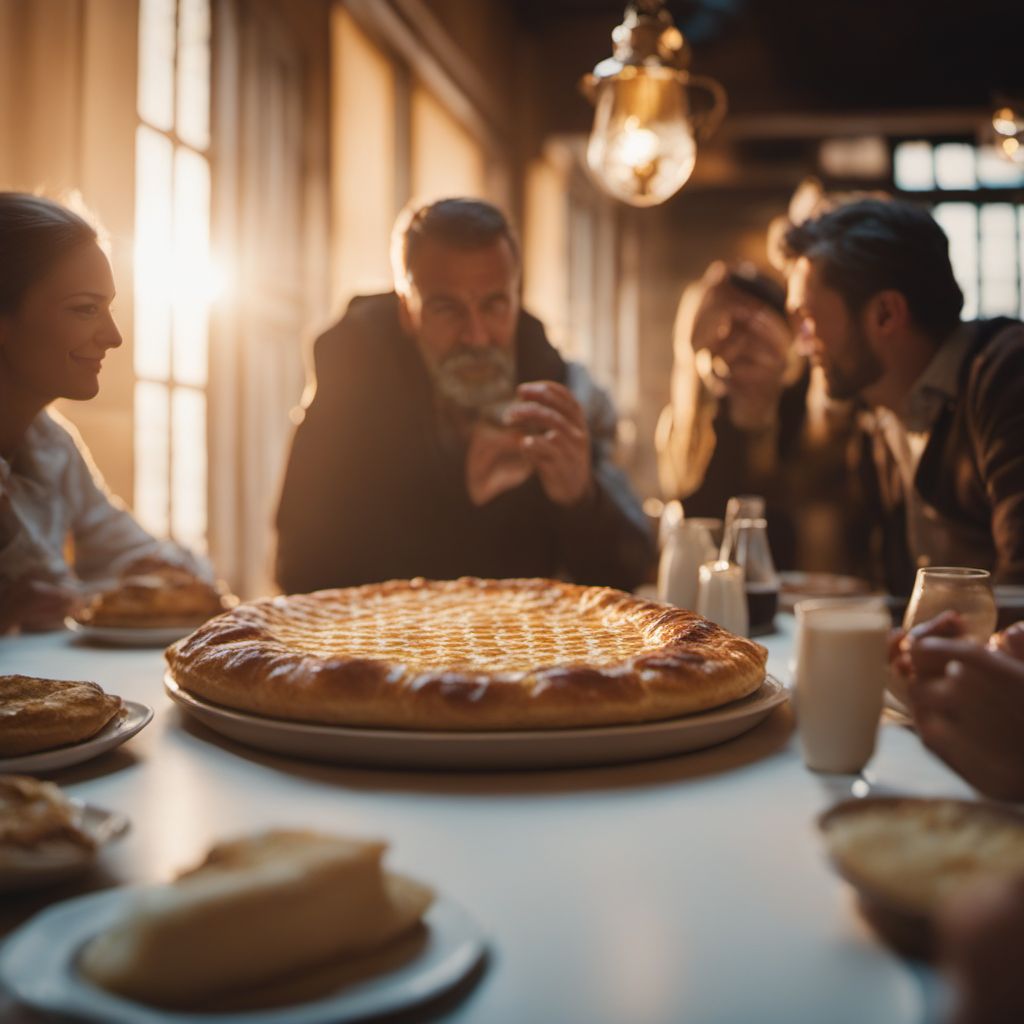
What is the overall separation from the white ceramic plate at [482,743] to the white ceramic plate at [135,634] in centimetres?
70

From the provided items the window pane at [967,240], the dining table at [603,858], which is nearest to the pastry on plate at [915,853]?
the dining table at [603,858]

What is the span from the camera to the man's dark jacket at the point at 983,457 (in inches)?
87.4

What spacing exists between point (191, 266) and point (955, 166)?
882 centimetres

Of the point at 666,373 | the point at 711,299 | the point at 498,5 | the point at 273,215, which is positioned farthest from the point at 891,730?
the point at 666,373

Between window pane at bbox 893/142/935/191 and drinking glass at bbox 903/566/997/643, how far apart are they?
9583 mm

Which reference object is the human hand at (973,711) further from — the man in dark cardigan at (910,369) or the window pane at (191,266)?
the window pane at (191,266)

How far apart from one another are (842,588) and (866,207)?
1126mm

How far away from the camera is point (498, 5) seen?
6.30 m

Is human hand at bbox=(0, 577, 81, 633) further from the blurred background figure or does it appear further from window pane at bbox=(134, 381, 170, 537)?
the blurred background figure

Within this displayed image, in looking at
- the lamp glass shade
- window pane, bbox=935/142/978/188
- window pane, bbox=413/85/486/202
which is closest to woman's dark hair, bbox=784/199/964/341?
the lamp glass shade

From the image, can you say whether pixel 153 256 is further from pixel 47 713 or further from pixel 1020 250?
pixel 1020 250

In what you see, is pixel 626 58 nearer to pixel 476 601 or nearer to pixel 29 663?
pixel 476 601

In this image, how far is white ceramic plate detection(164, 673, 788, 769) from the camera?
921 millimetres

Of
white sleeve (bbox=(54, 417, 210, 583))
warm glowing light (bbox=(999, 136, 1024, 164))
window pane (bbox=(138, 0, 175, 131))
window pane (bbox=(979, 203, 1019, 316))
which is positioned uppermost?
window pane (bbox=(979, 203, 1019, 316))
